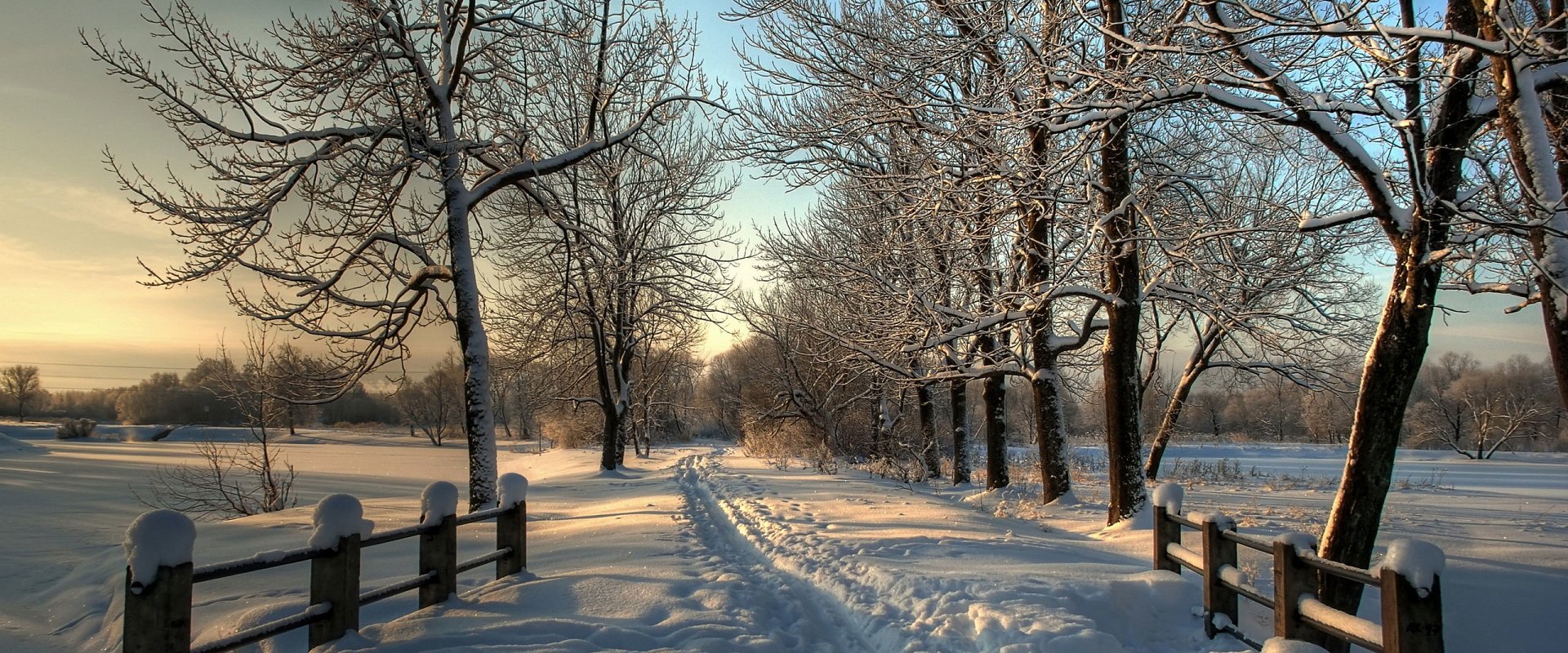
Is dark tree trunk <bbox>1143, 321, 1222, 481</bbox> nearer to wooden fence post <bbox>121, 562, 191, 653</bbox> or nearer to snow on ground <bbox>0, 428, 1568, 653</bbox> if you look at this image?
snow on ground <bbox>0, 428, 1568, 653</bbox>

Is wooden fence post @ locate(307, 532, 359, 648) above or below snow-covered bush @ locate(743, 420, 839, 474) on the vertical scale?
above

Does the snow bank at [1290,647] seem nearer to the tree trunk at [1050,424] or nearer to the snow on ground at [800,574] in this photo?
the snow on ground at [800,574]

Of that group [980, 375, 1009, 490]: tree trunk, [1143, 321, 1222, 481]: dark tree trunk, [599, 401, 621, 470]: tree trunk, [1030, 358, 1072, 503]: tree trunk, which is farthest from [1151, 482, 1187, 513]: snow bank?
[599, 401, 621, 470]: tree trunk

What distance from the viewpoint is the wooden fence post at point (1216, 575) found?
19.6 feet

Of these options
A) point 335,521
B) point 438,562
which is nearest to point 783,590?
point 438,562

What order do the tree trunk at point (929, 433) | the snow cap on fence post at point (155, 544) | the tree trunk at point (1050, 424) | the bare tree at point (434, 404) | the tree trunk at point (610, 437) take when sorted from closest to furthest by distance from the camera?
the snow cap on fence post at point (155, 544)
the tree trunk at point (1050, 424)
the tree trunk at point (929, 433)
the tree trunk at point (610, 437)
the bare tree at point (434, 404)

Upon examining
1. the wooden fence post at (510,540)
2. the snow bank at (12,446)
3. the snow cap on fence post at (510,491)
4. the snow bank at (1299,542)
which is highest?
the snow cap on fence post at (510,491)

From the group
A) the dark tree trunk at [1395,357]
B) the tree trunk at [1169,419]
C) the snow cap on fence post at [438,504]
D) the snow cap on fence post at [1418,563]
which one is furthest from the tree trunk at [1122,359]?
the snow cap on fence post at [438,504]

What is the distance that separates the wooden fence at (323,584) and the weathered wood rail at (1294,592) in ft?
19.8

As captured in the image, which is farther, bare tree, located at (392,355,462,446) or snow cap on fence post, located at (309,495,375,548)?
bare tree, located at (392,355,462,446)

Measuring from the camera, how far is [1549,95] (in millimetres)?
8648

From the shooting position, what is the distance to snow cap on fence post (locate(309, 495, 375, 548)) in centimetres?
494

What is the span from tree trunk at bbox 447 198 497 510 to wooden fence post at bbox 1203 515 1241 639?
892cm

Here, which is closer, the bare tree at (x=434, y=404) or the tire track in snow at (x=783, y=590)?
the tire track in snow at (x=783, y=590)
